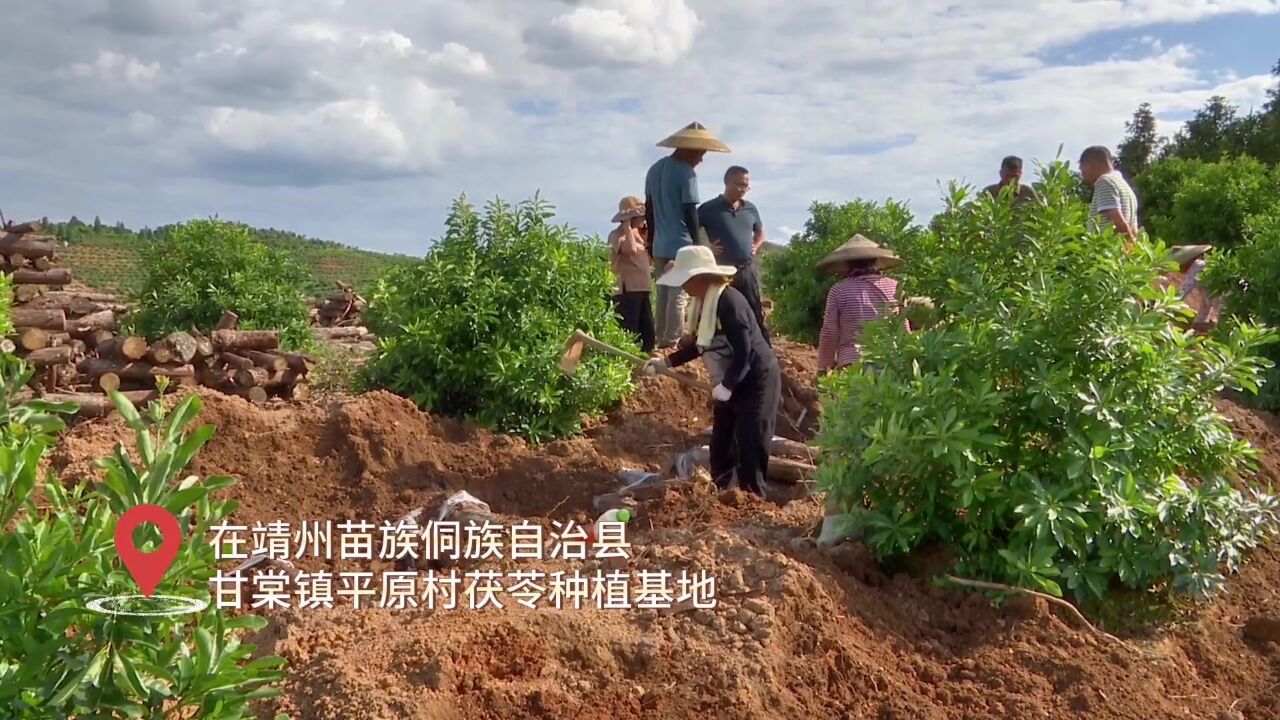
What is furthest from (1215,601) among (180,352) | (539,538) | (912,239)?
(180,352)

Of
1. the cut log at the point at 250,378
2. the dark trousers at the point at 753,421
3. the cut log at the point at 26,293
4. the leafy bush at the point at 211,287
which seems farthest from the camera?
the cut log at the point at 26,293

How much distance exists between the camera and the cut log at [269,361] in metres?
9.75

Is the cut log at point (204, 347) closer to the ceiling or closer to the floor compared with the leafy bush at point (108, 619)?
closer to the ceiling

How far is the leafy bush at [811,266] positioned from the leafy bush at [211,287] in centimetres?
521

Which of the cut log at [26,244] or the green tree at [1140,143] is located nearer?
the cut log at [26,244]

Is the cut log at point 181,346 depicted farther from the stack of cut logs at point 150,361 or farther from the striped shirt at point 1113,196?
the striped shirt at point 1113,196

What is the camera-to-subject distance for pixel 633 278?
32.3ft

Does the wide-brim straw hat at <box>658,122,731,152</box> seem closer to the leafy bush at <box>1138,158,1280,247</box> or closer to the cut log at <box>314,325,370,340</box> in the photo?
the leafy bush at <box>1138,158,1280,247</box>

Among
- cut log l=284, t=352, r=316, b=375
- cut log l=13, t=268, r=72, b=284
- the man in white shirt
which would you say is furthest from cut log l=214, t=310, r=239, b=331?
the man in white shirt

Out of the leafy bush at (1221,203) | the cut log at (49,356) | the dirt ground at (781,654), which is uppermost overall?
the leafy bush at (1221,203)

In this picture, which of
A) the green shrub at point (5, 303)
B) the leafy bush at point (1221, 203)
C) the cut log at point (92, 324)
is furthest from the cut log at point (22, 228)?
the leafy bush at point (1221, 203)

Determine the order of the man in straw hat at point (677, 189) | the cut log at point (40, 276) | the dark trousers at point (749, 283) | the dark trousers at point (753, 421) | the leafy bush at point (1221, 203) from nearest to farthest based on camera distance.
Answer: the dark trousers at point (753, 421) < the dark trousers at point (749, 283) < the man in straw hat at point (677, 189) < the leafy bush at point (1221, 203) < the cut log at point (40, 276)

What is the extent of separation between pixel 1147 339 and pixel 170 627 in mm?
3537

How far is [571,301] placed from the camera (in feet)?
25.6
